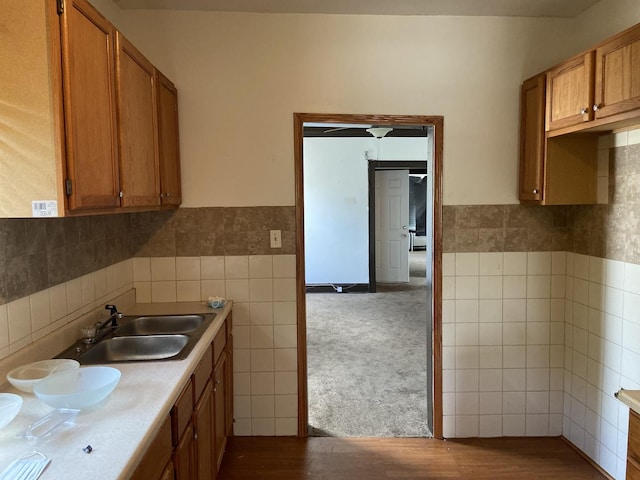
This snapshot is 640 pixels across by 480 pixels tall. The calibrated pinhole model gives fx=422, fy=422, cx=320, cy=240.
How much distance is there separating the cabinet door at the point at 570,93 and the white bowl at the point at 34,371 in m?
2.60

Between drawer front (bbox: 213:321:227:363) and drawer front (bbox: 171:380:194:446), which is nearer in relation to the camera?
drawer front (bbox: 171:380:194:446)

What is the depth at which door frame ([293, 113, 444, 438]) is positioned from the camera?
2693 mm

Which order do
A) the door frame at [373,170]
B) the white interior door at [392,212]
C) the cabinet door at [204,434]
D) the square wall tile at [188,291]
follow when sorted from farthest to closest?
the white interior door at [392,212] → the door frame at [373,170] → the square wall tile at [188,291] → the cabinet door at [204,434]

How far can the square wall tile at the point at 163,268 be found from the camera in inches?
107

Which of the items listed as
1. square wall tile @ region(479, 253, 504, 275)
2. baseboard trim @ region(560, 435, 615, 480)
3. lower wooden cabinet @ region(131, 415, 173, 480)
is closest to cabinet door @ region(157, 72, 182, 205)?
lower wooden cabinet @ region(131, 415, 173, 480)

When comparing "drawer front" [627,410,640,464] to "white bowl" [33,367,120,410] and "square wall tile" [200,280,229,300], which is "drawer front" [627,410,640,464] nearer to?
"white bowl" [33,367,120,410]

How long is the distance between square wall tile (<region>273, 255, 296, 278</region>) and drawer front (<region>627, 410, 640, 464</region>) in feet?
6.06

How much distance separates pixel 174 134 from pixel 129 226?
0.65 metres

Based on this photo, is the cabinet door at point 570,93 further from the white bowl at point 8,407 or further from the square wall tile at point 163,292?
the white bowl at point 8,407

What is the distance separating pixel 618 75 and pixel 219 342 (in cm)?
236

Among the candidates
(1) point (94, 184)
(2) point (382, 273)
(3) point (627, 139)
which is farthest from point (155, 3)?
(2) point (382, 273)

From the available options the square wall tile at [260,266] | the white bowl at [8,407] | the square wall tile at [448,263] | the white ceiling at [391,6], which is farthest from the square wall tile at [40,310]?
the square wall tile at [448,263]

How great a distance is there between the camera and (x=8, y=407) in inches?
48.9

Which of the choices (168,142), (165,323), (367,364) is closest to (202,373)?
(165,323)
